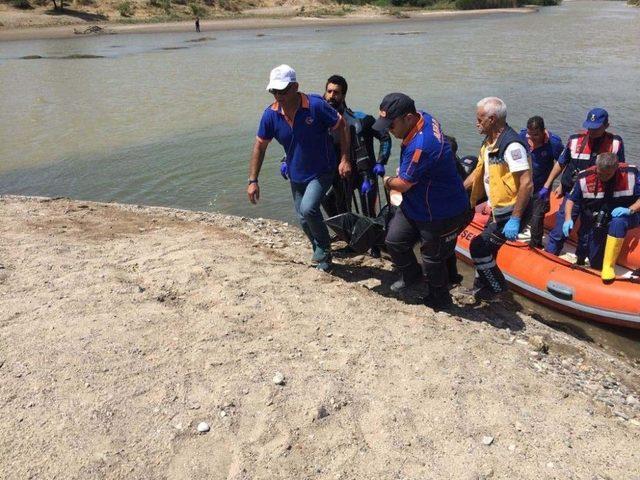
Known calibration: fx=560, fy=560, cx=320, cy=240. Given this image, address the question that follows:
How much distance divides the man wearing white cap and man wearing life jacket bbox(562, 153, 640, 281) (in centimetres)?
241

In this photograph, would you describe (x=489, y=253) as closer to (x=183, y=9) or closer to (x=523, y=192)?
(x=523, y=192)

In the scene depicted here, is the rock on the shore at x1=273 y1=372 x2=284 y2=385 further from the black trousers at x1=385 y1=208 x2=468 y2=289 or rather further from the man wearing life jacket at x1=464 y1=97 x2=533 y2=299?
the man wearing life jacket at x1=464 y1=97 x2=533 y2=299

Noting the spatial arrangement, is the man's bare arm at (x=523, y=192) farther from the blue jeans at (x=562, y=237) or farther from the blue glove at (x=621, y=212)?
the blue jeans at (x=562, y=237)

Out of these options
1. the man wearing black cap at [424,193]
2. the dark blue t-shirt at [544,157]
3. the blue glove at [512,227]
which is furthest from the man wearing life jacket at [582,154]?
the man wearing black cap at [424,193]

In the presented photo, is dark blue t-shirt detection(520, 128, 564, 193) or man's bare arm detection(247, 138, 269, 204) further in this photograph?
dark blue t-shirt detection(520, 128, 564, 193)

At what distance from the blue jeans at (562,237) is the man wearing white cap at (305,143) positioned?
8.33 ft

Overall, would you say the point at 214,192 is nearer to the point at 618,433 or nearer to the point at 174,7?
the point at 618,433

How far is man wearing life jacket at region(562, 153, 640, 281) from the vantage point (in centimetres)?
523

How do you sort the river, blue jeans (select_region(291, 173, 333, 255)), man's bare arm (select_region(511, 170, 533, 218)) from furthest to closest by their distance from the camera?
1. the river
2. blue jeans (select_region(291, 173, 333, 255))
3. man's bare arm (select_region(511, 170, 533, 218))

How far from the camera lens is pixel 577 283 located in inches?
213

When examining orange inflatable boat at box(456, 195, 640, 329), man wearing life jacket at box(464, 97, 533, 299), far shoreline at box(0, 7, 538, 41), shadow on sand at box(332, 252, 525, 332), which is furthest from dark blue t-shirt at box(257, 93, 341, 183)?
far shoreline at box(0, 7, 538, 41)

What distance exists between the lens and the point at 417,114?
3.95 metres

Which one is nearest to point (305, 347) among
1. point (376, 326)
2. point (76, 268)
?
point (376, 326)

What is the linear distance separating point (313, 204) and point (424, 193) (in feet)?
3.55
